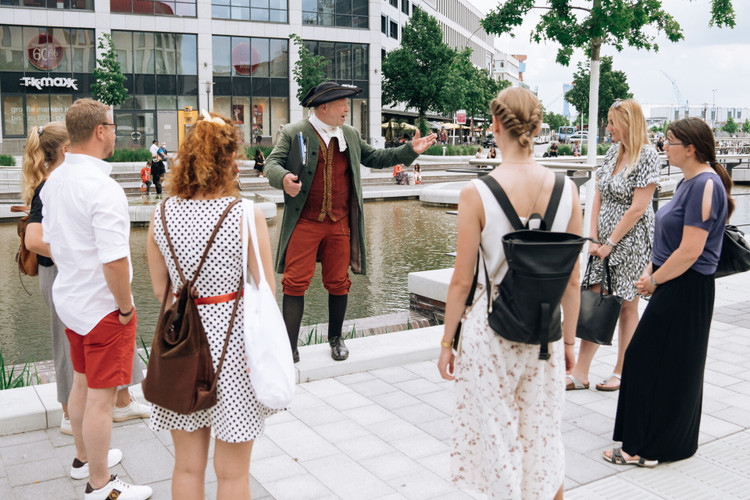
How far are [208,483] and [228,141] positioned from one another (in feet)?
6.22

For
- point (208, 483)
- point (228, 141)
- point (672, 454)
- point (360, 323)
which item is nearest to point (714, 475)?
point (672, 454)

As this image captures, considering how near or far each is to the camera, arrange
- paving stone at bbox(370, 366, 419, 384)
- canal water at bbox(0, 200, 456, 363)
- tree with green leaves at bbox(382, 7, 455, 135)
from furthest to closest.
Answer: tree with green leaves at bbox(382, 7, 455, 135) → canal water at bbox(0, 200, 456, 363) → paving stone at bbox(370, 366, 419, 384)

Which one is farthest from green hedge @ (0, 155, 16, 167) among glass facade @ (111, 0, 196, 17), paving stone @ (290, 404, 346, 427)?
paving stone @ (290, 404, 346, 427)

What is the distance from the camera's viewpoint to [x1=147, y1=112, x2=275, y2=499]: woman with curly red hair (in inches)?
109

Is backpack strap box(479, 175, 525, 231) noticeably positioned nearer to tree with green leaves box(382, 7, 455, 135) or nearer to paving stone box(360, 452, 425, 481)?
paving stone box(360, 452, 425, 481)

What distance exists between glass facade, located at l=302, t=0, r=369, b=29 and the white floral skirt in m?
46.5

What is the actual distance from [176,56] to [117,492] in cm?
4385

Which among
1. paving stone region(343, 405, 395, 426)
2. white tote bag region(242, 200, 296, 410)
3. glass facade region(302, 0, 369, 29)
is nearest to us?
white tote bag region(242, 200, 296, 410)

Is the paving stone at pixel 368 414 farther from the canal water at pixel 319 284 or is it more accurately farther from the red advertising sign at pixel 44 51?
the red advertising sign at pixel 44 51

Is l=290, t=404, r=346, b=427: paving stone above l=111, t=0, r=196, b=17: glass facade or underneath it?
underneath

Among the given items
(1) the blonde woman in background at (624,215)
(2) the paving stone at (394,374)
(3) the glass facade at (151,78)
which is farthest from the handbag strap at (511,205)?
(3) the glass facade at (151,78)

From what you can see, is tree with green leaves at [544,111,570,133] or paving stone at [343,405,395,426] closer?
paving stone at [343,405,395,426]

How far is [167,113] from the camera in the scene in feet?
145

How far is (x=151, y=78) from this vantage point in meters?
43.8
